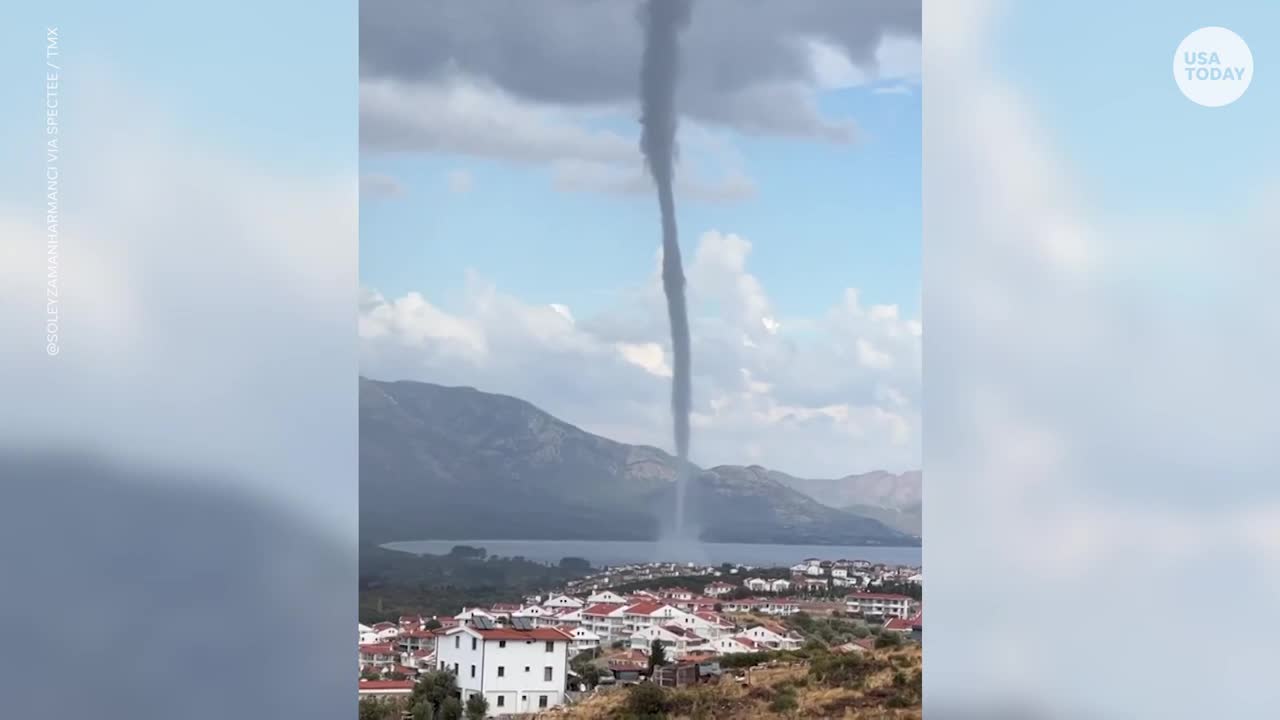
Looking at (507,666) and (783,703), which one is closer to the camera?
(507,666)

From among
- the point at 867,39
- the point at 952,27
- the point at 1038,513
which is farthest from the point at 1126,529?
the point at 867,39

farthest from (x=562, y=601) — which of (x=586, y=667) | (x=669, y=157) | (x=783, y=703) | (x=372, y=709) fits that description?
(x=669, y=157)

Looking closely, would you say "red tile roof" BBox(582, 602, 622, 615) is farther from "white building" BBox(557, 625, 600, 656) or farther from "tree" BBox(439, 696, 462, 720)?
"tree" BBox(439, 696, 462, 720)

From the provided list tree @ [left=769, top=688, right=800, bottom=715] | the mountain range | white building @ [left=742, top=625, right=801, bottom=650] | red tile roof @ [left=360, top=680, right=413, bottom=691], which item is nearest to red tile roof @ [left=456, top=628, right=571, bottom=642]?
red tile roof @ [left=360, top=680, right=413, bottom=691]

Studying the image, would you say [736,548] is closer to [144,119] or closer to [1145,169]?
[1145,169]

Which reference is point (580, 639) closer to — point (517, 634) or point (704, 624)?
point (517, 634)

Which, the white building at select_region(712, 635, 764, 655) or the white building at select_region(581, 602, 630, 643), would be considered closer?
the white building at select_region(581, 602, 630, 643)

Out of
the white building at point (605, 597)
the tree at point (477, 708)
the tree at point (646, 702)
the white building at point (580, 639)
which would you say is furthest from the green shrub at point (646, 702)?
the tree at point (477, 708)

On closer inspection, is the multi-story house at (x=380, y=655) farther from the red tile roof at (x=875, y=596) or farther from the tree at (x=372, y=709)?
the red tile roof at (x=875, y=596)
